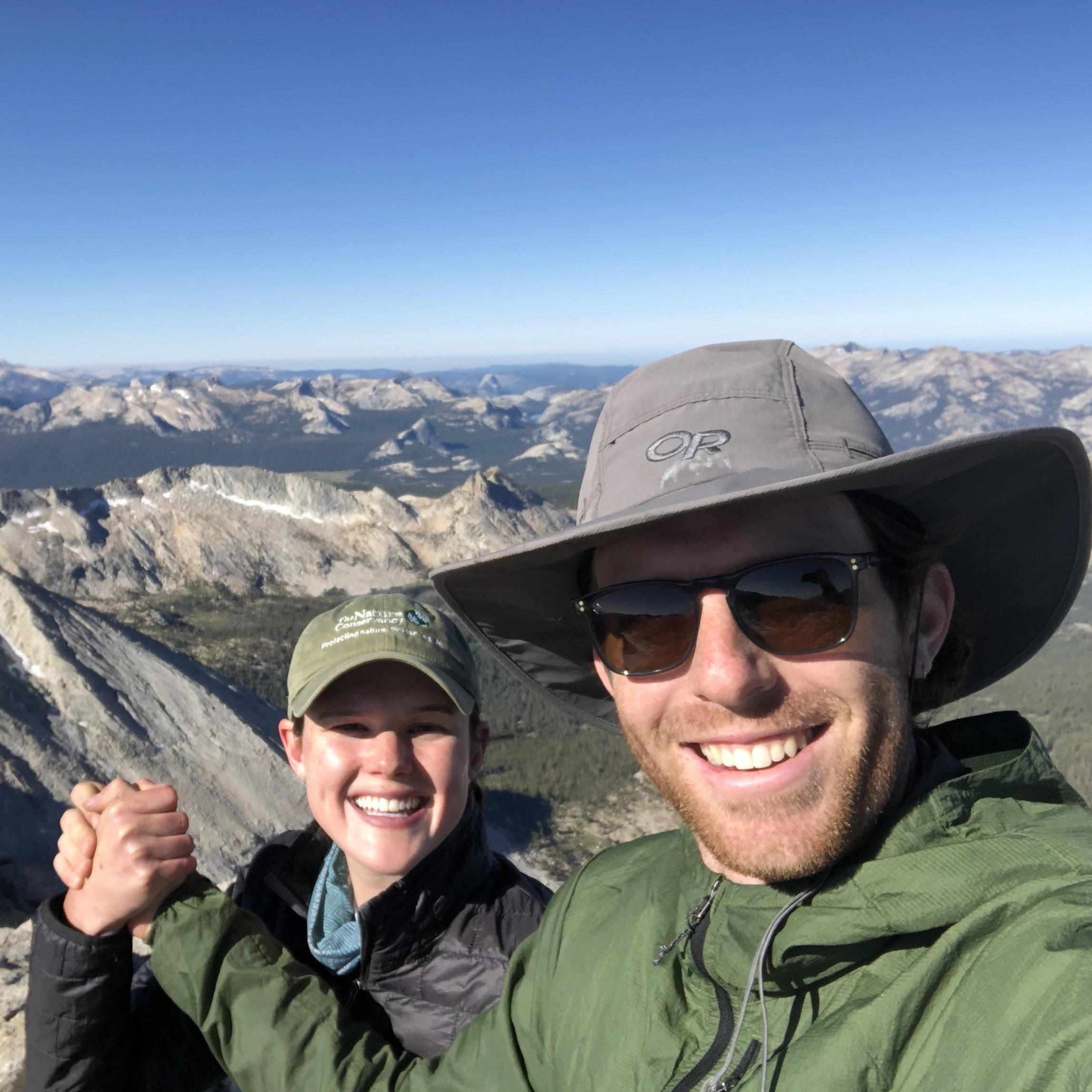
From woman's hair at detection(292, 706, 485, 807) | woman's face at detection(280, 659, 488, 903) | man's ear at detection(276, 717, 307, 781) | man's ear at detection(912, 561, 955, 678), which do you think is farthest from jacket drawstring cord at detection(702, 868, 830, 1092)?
man's ear at detection(276, 717, 307, 781)

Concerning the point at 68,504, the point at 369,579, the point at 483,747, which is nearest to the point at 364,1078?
the point at 483,747

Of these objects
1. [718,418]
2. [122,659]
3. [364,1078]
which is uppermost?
[718,418]

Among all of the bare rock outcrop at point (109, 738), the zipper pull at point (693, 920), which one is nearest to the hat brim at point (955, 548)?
the zipper pull at point (693, 920)

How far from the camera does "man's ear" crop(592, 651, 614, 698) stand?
3678mm

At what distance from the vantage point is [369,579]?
17000 centimetres

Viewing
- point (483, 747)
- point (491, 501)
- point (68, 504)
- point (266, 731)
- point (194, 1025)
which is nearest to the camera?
point (194, 1025)

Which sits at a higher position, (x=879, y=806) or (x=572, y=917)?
(x=879, y=806)

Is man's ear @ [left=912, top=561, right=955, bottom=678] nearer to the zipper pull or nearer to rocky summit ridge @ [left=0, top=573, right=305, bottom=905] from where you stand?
the zipper pull

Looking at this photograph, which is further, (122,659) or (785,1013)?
(122,659)

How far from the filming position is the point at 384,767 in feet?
15.4

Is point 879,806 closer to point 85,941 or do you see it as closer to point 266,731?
point 85,941

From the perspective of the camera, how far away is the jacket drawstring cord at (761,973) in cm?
266

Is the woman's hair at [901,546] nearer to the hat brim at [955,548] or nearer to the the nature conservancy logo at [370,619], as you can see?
the hat brim at [955,548]

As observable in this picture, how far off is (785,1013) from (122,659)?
70.1 meters
